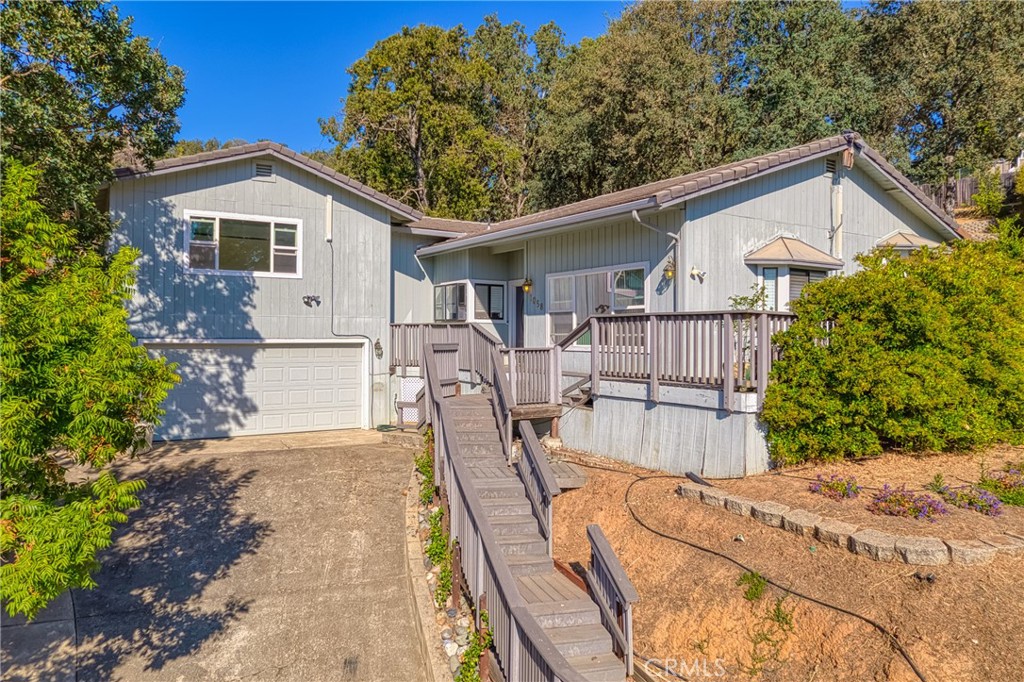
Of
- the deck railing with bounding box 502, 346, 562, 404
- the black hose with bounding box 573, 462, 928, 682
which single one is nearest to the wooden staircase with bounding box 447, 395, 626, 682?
the deck railing with bounding box 502, 346, 562, 404

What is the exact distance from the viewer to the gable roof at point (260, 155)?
11.6m

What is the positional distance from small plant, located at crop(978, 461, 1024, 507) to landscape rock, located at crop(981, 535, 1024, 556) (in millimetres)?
1140

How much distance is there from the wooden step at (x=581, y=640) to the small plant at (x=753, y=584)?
131 centimetres

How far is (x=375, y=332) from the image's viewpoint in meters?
13.9

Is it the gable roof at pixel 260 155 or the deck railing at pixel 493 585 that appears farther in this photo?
the gable roof at pixel 260 155

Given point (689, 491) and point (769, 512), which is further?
point (689, 491)

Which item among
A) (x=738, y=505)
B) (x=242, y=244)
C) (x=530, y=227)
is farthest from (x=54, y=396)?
(x=242, y=244)

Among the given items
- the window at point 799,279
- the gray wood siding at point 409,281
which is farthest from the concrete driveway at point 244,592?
the window at point 799,279

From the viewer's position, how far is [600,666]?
5.34m

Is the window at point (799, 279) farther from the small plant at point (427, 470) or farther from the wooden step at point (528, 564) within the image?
the wooden step at point (528, 564)

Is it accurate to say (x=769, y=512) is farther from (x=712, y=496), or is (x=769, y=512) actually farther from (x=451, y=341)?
(x=451, y=341)

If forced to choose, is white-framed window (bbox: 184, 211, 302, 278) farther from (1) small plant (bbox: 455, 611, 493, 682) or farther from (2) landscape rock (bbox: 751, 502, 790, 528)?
(2) landscape rock (bbox: 751, 502, 790, 528)

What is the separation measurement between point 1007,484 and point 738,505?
109 inches

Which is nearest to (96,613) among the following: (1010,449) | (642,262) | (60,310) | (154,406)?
(154,406)
